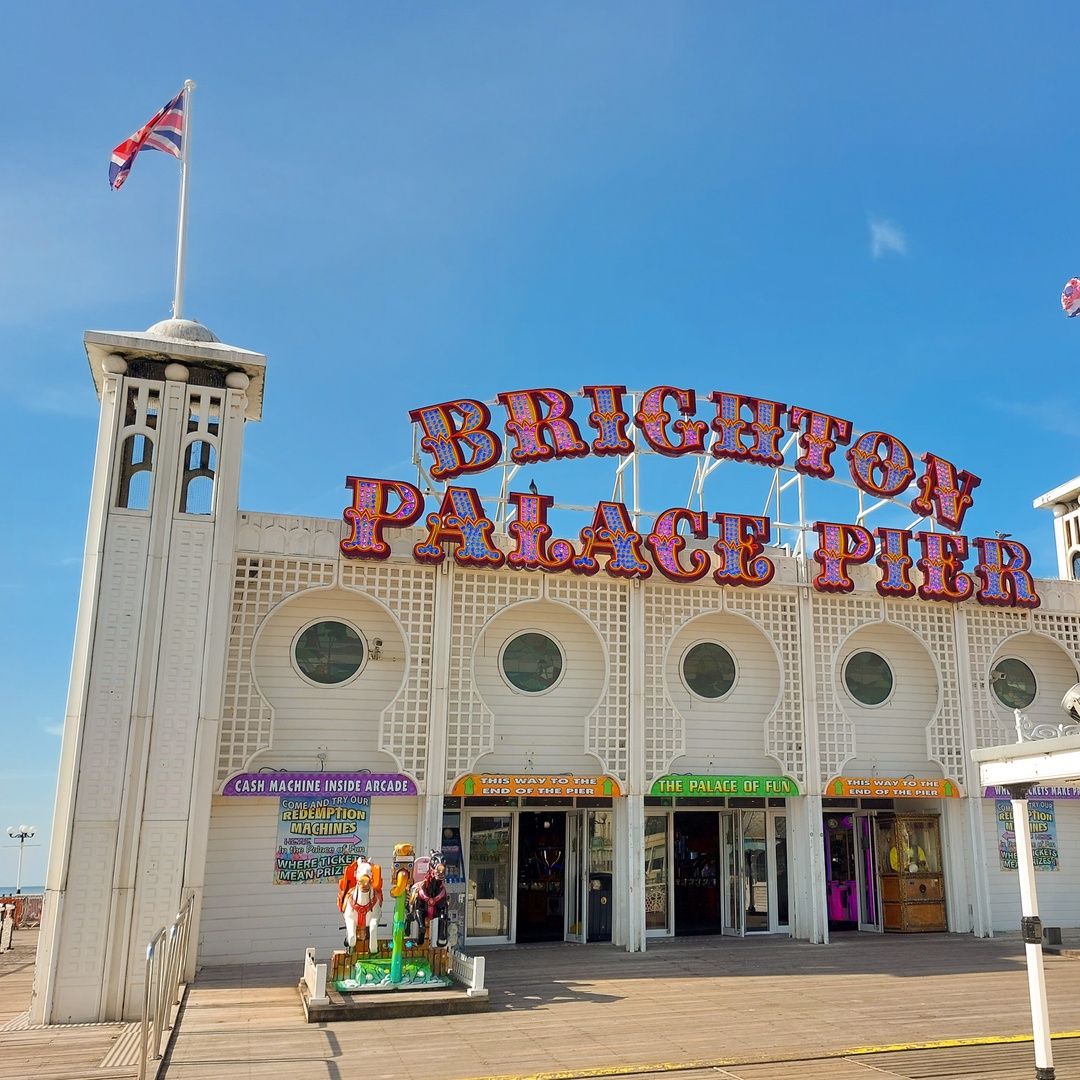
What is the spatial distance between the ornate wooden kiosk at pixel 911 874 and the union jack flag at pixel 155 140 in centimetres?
1863

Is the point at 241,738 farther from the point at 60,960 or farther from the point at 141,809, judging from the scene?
the point at 60,960

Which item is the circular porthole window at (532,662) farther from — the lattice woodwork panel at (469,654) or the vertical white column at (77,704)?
the vertical white column at (77,704)

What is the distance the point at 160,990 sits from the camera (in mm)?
10594

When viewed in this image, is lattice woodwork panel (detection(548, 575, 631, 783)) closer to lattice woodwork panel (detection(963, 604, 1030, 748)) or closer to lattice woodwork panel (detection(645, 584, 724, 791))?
lattice woodwork panel (detection(645, 584, 724, 791))

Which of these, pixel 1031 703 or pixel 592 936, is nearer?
pixel 592 936

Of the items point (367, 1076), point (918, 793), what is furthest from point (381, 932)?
point (918, 793)

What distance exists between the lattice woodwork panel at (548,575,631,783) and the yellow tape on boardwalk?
7.59m

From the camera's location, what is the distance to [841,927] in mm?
20438

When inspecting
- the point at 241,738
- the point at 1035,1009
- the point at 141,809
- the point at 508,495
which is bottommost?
the point at 1035,1009

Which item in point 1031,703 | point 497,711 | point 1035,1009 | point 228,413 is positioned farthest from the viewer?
point 1031,703

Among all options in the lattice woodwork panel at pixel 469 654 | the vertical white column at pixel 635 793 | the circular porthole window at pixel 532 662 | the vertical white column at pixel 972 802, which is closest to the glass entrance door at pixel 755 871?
the vertical white column at pixel 635 793

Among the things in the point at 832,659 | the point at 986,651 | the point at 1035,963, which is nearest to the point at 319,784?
the point at 832,659

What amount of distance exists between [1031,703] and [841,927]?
6172mm

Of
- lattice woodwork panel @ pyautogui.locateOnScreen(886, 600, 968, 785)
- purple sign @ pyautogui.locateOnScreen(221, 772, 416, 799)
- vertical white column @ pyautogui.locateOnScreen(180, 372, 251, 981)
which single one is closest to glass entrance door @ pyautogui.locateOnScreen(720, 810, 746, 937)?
lattice woodwork panel @ pyautogui.locateOnScreen(886, 600, 968, 785)
